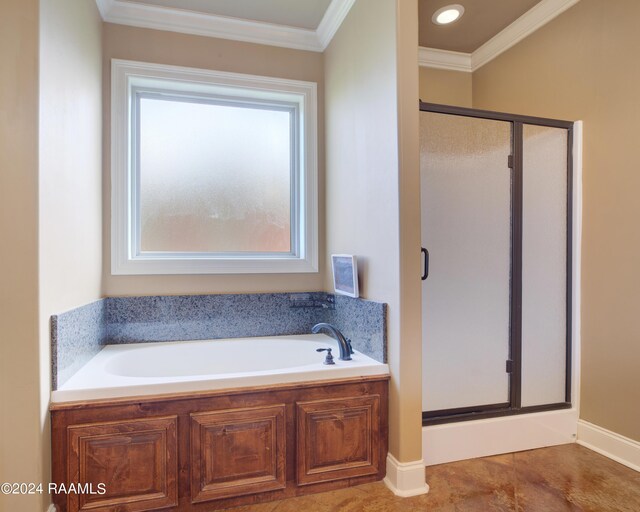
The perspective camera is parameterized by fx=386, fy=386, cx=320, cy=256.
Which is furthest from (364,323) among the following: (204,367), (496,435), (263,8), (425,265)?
(263,8)

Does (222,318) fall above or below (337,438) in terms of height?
above

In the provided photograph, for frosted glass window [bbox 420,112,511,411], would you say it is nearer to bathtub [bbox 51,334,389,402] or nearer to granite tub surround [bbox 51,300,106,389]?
bathtub [bbox 51,334,389,402]

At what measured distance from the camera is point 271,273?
2.78 m

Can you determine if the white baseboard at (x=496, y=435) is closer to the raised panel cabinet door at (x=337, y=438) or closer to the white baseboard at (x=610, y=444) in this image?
the white baseboard at (x=610, y=444)

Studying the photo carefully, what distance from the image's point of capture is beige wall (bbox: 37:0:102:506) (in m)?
1.57

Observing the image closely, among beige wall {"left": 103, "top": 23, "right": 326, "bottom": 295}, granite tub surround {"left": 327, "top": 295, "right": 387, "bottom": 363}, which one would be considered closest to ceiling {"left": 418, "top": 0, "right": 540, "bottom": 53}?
beige wall {"left": 103, "top": 23, "right": 326, "bottom": 295}

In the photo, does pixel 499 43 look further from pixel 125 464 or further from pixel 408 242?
pixel 125 464

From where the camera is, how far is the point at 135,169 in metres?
2.63


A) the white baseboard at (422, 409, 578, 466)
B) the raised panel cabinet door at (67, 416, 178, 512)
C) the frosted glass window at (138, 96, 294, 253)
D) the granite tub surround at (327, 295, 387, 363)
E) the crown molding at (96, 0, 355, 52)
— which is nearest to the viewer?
the raised panel cabinet door at (67, 416, 178, 512)

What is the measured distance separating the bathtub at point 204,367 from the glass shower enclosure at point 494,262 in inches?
22.2

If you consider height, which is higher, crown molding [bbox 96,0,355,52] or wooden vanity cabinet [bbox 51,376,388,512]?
crown molding [bbox 96,0,355,52]

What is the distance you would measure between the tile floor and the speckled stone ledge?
67cm

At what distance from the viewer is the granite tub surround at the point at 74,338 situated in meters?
1.63

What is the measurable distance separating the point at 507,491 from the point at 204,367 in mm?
1853
